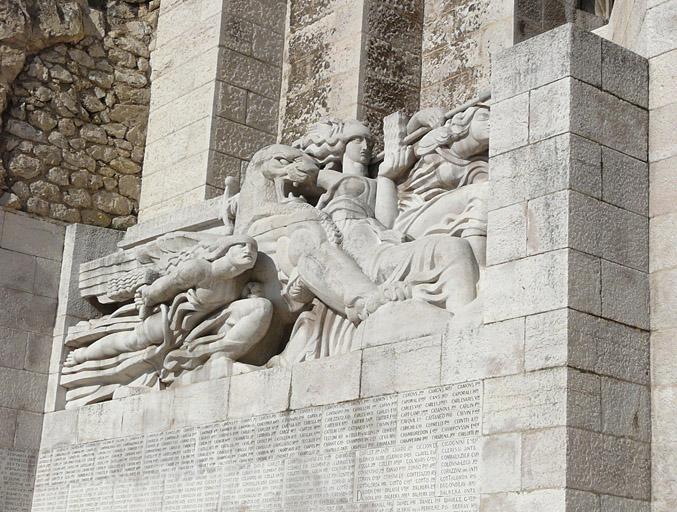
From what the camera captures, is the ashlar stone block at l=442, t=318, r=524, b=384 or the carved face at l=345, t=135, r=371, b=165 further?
the carved face at l=345, t=135, r=371, b=165

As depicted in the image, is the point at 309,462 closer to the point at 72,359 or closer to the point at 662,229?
the point at 662,229

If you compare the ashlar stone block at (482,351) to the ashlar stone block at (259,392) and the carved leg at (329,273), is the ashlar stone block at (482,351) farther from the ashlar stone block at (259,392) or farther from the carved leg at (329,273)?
the ashlar stone block at (259,392)

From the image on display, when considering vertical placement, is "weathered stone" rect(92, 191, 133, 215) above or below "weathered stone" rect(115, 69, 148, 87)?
below

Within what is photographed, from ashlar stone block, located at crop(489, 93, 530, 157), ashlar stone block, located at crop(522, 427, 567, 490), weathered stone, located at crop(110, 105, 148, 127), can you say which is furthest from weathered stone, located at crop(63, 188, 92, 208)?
ashlar stone block, located at crop(522, 427, 567, 490)

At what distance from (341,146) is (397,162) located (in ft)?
1.62

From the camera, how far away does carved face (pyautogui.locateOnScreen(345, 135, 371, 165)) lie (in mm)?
6906

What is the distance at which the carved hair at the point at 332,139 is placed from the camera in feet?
22.9

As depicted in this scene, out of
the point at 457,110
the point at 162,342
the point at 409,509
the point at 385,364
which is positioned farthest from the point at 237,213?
the point at 409,509

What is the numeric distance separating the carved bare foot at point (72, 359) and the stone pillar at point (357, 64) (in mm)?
2213

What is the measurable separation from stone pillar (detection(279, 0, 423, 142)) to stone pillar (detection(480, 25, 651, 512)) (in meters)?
3.21

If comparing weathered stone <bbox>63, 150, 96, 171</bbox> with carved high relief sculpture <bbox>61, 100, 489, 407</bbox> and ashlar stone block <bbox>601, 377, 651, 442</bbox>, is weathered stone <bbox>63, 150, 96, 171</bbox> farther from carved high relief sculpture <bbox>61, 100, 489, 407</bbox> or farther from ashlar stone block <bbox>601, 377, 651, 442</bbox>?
ashlar stone block <bbox>601, 377, 651, 442</bbox>

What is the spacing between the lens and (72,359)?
26.1 feet

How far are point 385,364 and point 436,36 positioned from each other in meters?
3.83

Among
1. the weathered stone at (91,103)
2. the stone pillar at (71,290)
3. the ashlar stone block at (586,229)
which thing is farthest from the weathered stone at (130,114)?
the ashlar stone block at (586,229)
